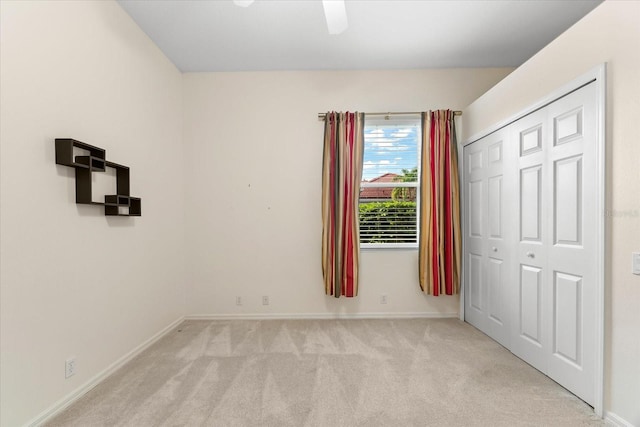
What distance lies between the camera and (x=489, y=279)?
3.26 m

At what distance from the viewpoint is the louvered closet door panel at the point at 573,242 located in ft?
6.66

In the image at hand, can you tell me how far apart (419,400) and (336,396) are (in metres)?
0.54

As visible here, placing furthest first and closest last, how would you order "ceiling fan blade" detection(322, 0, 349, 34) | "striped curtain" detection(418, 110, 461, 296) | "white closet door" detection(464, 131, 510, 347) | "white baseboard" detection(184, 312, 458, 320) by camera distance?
1. "white baseboard" detection(184, 312, 458, 320)
2. "striped curtain" detection(418, 110, 461, 296)
3. "white closet door" detection(464, 131, 510, 347)
4. "ceiling fan blade" detection(322, 0, 349, 34)

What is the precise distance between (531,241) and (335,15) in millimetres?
2487

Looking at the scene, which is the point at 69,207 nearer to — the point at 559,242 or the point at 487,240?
the point at 559,242

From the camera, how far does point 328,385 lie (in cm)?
236

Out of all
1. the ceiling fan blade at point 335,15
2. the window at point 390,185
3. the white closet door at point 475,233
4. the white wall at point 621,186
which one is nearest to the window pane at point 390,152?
the window at point 390,185

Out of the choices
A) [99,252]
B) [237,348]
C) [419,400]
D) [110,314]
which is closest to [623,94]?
[419,400]

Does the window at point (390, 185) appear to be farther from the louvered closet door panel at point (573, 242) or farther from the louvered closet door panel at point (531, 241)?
the louvered closet door panel at point (573, 242)

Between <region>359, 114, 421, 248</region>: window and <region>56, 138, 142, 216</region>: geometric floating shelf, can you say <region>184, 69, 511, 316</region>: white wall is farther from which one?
<region>56, 138, 142, 216</region>: geometric floating shelf

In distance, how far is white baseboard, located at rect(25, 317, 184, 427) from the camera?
193 cm

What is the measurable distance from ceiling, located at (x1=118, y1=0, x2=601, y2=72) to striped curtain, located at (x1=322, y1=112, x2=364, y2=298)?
0.76 metres

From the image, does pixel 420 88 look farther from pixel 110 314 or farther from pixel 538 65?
pixel 110 314

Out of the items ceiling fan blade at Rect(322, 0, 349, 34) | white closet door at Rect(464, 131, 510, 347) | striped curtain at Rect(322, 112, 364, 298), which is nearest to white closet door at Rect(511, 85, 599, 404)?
white closet door at Rect(464, 131, 510, 347)
